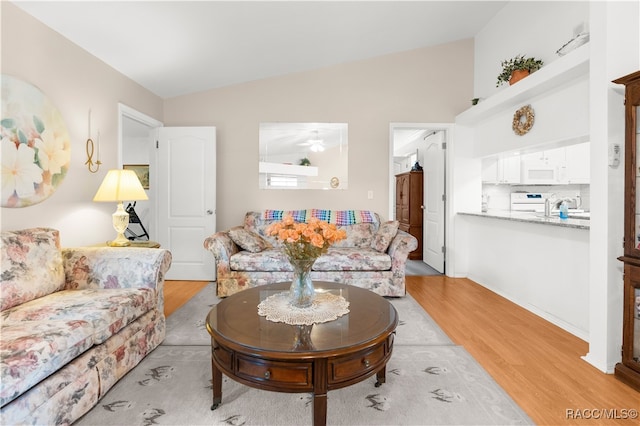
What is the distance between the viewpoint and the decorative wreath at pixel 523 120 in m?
3.29

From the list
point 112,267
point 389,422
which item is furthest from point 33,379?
point 389,422

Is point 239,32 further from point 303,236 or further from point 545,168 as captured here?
point 545,168

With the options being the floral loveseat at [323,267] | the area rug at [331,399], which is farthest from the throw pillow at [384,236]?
the area rug at [331,399]

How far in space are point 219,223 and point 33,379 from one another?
3.22 metres

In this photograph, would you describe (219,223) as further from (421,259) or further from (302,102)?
(421,259)

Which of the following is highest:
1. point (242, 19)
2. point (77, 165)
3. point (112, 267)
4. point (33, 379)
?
point (242, 19)

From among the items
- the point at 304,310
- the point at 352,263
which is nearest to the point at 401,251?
the point at 352,263

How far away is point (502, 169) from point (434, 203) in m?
0.99

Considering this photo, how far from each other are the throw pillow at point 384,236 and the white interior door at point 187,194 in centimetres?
206

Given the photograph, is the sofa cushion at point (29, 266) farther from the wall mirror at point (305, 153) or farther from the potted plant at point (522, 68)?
the potted plant at point (522, 68)

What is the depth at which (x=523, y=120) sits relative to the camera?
11.2 ft

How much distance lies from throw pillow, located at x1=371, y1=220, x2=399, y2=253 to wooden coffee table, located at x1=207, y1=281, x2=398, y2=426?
198 centimetres

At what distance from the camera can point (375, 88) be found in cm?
444

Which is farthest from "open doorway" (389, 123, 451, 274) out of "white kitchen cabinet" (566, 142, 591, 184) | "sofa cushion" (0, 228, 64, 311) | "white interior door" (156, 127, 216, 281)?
"sofa cushion" (0, 228, 64, 311)
